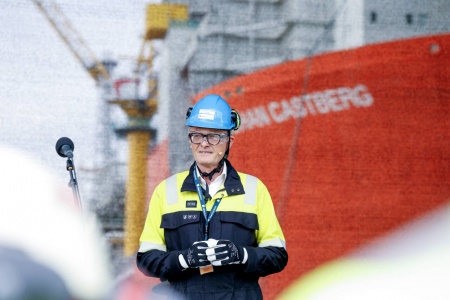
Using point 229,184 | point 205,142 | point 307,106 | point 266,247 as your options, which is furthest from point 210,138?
point 307,106

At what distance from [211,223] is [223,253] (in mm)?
216

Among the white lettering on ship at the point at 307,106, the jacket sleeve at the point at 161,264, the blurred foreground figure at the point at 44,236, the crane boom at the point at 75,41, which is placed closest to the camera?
the jacket sleeve at the point at 161,264

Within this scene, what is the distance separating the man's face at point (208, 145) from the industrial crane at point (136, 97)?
55.1 inches

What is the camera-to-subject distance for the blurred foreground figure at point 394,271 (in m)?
4.75

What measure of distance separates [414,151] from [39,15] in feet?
7.14

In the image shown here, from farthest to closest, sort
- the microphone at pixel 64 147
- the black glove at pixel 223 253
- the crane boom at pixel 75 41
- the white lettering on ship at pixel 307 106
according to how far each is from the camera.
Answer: the white lettering on ship at pixel 307 106 → the crane boom at pixel 75 41 → the microphone at pixel 64 147 → the black glove at pixel 223 253

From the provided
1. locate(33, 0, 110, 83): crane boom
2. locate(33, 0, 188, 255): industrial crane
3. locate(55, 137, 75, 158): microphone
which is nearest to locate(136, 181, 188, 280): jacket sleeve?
locate(55, 137, 75, 158): microphone

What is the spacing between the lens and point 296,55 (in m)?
4.78

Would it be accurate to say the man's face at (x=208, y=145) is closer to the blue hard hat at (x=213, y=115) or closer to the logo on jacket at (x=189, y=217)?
the blue hard hat at (x=213, y=115)

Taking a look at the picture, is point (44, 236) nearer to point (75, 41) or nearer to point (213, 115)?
point (75, 41)

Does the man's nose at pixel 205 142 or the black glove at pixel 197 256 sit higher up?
the man's nose at pixel 205 142

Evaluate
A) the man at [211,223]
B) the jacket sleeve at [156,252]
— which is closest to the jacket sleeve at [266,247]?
the man at [211,223]

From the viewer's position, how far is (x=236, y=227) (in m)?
3.23

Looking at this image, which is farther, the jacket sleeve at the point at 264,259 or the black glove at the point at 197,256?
the jacket sleeve at the point at 264,259
